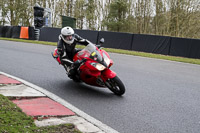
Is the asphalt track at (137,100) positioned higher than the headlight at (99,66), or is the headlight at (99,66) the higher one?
the headlight at (99,66)

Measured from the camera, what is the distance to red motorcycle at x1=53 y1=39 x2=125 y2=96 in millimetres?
5750

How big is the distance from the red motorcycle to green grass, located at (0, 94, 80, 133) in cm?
220

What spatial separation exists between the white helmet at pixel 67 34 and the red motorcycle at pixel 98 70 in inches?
19.9

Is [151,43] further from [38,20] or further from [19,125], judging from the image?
[19,125]

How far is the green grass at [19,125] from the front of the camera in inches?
131

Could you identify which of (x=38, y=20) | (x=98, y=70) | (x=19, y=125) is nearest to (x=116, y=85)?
(x=98, y=70)

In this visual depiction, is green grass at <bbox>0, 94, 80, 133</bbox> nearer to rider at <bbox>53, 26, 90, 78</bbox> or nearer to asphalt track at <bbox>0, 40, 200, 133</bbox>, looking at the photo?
asphalt track at <bbox>0, 40, 200, 133</bbox>

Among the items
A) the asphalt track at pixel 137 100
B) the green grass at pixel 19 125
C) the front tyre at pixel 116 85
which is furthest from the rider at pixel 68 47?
the green grass at pixel 19 125

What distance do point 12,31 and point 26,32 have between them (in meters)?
2.74

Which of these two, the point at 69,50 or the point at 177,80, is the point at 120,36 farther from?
the point at 69,50

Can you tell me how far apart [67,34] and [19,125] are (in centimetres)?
330

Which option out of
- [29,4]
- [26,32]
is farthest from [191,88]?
[29,4]

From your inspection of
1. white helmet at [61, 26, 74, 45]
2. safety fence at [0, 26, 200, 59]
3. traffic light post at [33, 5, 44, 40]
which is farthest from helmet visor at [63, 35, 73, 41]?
traffic light post at [33, 5, 44, 40]

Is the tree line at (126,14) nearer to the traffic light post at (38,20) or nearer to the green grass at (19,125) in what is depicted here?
the traffic light post at (38,20)
